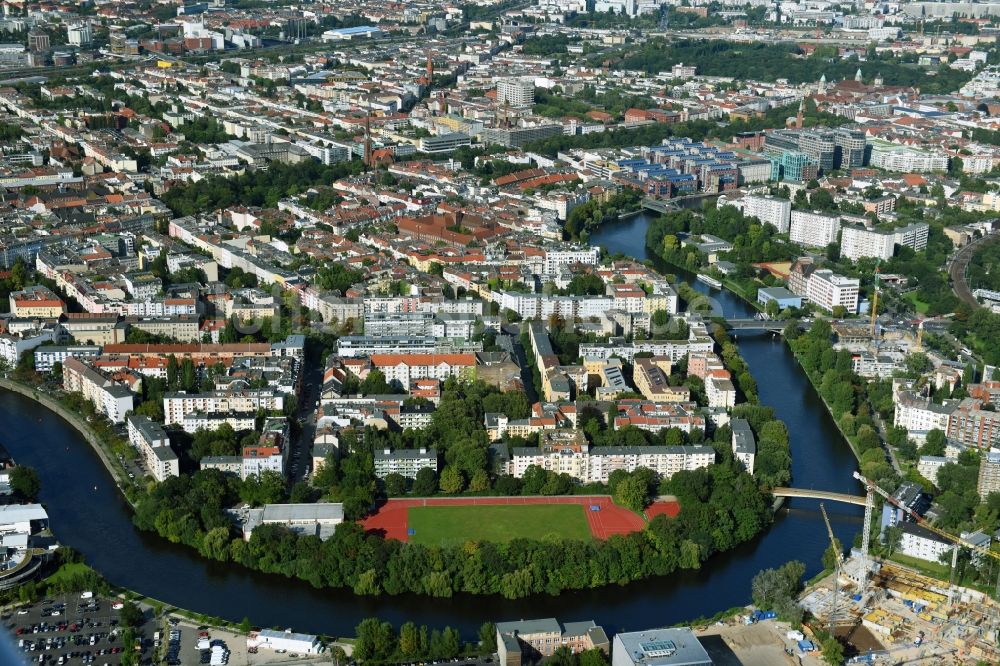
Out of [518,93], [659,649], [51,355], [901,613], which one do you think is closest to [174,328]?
[51,355]

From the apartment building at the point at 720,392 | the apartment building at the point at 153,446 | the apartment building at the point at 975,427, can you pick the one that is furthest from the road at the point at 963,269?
the apartment building at the point at 153,446

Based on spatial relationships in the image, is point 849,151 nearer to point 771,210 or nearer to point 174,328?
point 771,210

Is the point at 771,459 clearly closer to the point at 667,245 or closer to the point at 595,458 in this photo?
the point at 595,458

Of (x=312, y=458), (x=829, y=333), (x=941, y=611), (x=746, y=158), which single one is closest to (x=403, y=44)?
(x=746, y=158)

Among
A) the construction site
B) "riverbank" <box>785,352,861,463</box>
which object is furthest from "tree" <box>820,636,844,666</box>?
"riverbank" <box>785,352,861,463</box>

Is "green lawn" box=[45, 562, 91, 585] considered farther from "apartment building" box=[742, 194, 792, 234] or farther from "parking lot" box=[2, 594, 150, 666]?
"apartment building" box=[742, 194, 792, 234]
